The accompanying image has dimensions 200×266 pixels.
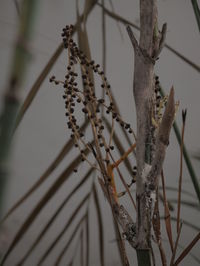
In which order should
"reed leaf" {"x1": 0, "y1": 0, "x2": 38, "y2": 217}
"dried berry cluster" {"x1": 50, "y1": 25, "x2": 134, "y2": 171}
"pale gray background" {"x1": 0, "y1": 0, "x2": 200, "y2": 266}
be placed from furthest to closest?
"pale gray background" {"x1": 0, "y1": 0, "x2": 200, "y2": 266}
"dried berry cluster" {"x1": 50, "y1": 25, "x2": 134, "y2": 171}
"reed leaf" {"x1": 0, "y1": 0, "x2": 38, "y2": 217}

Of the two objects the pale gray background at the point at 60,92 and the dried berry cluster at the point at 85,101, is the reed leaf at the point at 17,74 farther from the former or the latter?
the pale gray background at the point at 60,92

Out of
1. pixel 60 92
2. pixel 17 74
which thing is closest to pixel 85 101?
pixel 17 74

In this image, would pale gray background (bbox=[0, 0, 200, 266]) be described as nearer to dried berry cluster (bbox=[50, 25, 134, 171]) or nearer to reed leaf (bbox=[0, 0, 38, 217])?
dried berry cluster (bbox=[50, 25, 134, 171])

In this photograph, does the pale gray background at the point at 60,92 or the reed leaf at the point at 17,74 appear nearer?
the reed leaf at the point at 17,74

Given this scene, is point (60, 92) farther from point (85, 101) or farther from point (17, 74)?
point (17, 74)

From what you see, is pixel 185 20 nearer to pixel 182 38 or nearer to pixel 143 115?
pixel 182 38

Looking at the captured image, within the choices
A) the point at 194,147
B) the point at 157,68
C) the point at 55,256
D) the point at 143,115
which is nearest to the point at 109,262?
the point at 55,256

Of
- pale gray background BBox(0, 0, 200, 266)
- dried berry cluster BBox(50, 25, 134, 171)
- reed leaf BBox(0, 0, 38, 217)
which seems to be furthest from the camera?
pale gray background BBox(0, 0, 200, 266)

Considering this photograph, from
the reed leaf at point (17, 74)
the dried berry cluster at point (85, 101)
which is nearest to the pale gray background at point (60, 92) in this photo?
the dried berry cluster at point (85, 101)

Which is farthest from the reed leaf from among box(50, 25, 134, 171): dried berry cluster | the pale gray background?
the pale gray background
